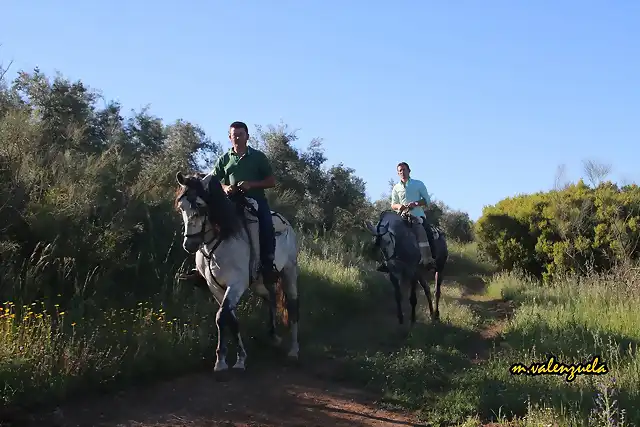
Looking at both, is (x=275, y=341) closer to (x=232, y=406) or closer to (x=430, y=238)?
(x=232, y=406)

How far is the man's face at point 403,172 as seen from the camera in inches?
406

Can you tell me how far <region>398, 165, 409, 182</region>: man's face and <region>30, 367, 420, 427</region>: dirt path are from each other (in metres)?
4.91

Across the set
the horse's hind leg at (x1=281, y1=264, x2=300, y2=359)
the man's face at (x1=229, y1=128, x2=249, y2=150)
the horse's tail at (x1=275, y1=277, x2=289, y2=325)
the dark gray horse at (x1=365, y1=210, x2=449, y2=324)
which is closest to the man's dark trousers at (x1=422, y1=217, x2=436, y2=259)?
the dark gray horse at (x1=365, y1=210, x2=449, y2=324)

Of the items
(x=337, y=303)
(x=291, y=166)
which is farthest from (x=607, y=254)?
(x=291, y=166)

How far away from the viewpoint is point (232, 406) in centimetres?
557

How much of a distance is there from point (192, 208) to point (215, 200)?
0.37m

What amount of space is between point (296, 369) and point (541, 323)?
383 cm

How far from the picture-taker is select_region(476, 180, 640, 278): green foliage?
43.0 feet

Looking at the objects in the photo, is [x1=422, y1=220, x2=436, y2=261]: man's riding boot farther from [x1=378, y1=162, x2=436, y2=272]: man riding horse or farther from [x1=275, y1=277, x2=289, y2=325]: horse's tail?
[x1=275, y1=277, x2=289, y2=325]: horse's tail

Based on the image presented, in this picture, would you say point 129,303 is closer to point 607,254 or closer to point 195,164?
point 195,164

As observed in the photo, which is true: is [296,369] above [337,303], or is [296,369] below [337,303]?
below

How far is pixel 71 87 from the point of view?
12.1m

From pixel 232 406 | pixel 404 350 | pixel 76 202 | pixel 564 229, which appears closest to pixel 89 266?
pixel 76 202

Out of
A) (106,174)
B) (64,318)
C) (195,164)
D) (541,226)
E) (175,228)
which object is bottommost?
(64,318)
